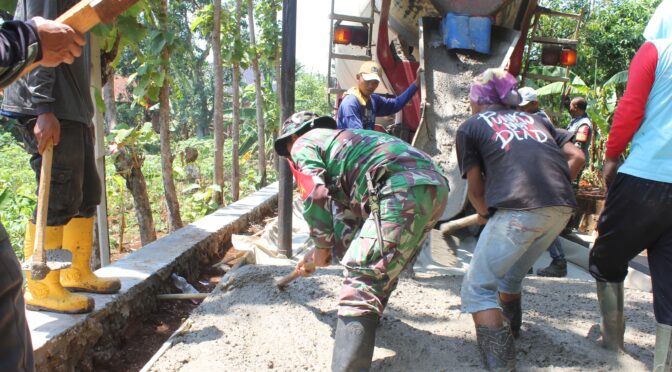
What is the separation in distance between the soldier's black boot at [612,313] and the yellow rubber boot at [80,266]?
2.65 metres

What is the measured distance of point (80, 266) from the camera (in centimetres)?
302

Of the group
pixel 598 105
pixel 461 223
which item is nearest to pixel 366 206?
pixel 461 223

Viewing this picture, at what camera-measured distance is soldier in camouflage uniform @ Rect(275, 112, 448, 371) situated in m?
2.37

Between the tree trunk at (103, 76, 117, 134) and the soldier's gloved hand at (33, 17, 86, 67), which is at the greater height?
the soldier's gloved hand at (33, 17, 86, 67)

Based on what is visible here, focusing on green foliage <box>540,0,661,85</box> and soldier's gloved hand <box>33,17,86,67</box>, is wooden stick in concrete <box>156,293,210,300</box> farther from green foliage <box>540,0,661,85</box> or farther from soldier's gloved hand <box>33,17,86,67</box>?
green foliage <box>540,0,661,85</box>

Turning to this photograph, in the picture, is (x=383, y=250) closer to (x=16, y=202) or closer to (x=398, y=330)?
(x=398, y=330)

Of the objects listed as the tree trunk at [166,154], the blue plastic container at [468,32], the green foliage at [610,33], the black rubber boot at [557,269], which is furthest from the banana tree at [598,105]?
the tree trunk at [166,154]

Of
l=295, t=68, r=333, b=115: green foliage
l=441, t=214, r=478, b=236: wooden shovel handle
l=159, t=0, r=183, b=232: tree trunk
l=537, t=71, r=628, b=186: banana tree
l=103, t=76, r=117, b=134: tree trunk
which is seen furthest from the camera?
l=295, t=68, r=333, b=115: green foliage

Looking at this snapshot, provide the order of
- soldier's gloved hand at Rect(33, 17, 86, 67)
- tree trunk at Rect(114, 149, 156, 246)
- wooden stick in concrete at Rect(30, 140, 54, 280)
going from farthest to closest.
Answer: tree trunk at Rect(114, 149, 156, 246) → wooden stick in concrete at Rect(30, 140, 54, 280) → soldier's gloved hand at Rect(33, 17, 86, 67)

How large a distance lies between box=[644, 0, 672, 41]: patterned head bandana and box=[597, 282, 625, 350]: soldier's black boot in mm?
1178

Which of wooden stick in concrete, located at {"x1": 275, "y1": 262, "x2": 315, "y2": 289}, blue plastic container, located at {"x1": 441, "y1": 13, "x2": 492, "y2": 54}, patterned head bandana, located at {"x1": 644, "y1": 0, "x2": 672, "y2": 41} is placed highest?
blue plastic container, located at {"x1": 441, "y1": 13, "x2": 492, "y2": 54}

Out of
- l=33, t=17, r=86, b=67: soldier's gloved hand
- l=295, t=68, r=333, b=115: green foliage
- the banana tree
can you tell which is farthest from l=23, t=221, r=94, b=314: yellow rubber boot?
l=295, t=68, r=333, b=115: green foliage

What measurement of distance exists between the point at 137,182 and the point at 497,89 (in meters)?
4.24

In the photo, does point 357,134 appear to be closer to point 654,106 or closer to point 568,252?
point 654,106
